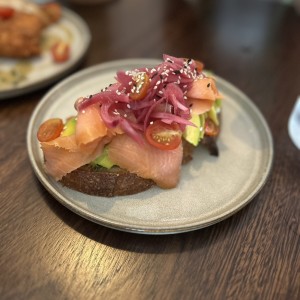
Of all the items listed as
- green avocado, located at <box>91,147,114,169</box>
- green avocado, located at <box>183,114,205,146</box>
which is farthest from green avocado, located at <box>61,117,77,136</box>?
green avocado, located at <box>183,114,205,146</box>

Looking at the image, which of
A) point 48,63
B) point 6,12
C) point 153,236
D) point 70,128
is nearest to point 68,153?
point 70,128

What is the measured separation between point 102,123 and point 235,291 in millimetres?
713

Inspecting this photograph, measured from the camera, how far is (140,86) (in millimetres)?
1480

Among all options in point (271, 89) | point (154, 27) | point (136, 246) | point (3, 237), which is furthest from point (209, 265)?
point (154, 27)

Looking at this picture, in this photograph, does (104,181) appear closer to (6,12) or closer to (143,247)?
(143,247)

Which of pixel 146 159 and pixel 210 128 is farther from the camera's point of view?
pixel 210 128

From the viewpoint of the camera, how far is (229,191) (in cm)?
158

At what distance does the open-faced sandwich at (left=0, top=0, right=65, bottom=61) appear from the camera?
86.5 inches

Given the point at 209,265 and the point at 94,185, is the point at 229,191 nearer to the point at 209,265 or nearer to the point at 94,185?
the point at 209,265

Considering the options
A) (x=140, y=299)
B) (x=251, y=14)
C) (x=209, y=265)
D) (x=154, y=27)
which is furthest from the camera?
(x=251, y=14)

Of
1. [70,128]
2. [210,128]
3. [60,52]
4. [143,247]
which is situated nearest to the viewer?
[143,247]

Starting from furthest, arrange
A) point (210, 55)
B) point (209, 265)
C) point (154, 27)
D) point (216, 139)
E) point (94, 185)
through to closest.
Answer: point (154, 27) < point (210, 55) < point (216, 139) < point (94, 185) < point (209, 265)

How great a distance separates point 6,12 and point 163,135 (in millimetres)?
1366

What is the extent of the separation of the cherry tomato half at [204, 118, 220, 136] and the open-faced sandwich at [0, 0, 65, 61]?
955mm
